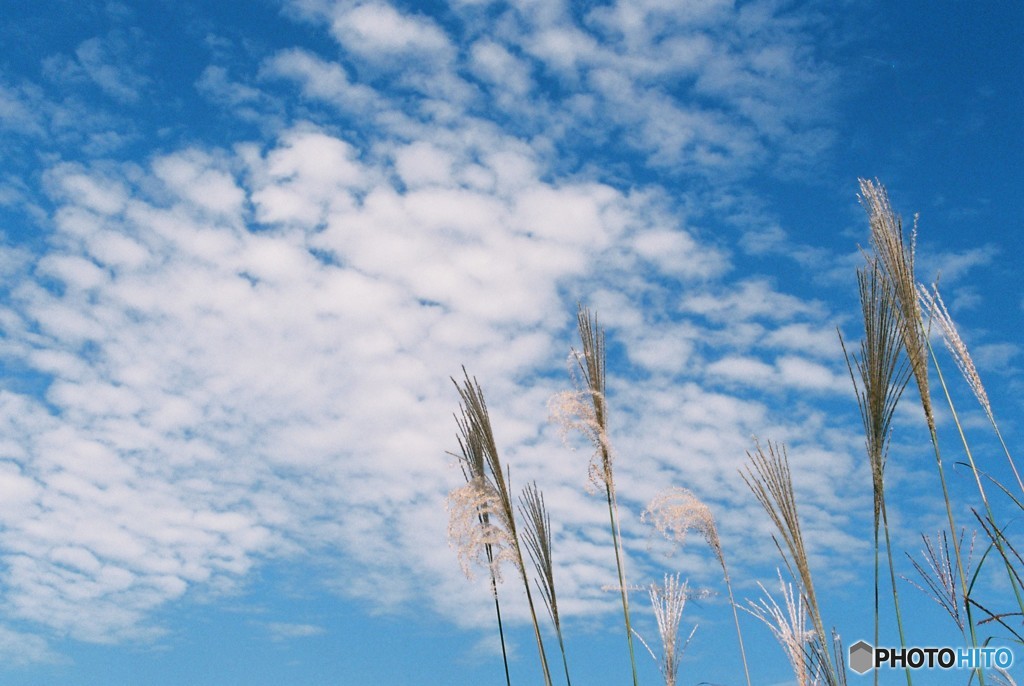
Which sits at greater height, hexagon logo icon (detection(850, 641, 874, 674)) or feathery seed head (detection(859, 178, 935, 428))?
feathery seed head (detection(859, 178, 935, 428))

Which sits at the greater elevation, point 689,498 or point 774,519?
point 689,498

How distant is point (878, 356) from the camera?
3.05 m

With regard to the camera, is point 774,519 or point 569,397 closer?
point 774,519

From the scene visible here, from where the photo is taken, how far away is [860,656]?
11.7ft

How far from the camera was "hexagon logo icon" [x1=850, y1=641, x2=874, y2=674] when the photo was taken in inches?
140

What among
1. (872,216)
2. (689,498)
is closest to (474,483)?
(689,498)

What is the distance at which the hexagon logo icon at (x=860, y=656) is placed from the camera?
3.55m

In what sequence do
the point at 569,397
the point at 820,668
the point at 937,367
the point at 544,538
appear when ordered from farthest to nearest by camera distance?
1. the point at 569,397
2. the point at 544,538
3. the point at 937,367
4. the point at 820,668

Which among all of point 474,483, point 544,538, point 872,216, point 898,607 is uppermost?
point 872,216

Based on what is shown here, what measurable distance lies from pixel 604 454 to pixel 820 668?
128cm

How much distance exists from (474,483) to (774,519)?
1.64 metres

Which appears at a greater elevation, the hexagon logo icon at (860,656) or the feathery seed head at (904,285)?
the feathery seed head at (904,285)

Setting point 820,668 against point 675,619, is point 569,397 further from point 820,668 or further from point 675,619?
point 820,668

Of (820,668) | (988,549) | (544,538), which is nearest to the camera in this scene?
(820,668)
